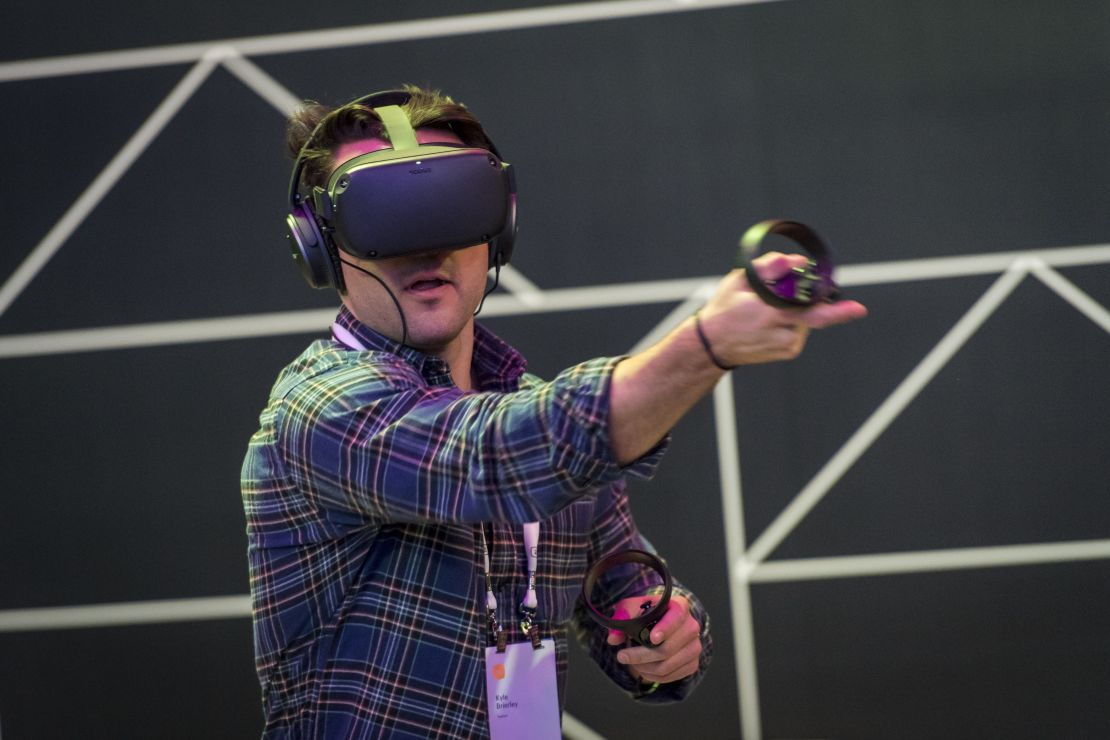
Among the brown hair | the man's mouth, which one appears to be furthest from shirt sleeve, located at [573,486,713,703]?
the brown hair

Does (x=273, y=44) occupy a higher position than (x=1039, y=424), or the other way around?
(x=273, y=44)

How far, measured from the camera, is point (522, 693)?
4.28 feet

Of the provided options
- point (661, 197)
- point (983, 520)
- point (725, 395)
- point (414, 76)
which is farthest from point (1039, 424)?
point (414, 76)

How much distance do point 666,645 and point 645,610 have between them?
51 millimetres

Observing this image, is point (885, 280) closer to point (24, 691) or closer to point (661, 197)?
point (661, 197)

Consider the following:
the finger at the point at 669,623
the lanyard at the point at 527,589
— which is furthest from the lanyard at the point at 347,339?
the finger at the point at 669,623

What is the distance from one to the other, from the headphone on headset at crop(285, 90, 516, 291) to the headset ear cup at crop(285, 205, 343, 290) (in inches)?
1.0

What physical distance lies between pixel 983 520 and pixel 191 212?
6.46 ft

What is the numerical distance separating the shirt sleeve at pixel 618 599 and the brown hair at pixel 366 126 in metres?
0.53

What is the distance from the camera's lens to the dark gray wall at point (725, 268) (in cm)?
254

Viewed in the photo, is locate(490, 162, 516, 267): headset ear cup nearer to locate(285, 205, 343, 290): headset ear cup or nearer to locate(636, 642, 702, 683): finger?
locate(285, 205, 343, 290): headset ear cup

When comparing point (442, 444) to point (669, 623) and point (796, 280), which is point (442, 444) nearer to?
point (796, 280)

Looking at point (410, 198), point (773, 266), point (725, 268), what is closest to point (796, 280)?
point (773, 266)

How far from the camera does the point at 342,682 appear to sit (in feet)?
4.05
